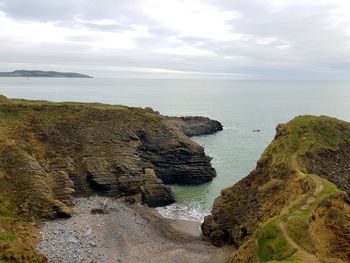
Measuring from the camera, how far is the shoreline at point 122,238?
4197 cm

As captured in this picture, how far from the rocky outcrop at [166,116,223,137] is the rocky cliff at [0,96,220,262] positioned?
50015 mm

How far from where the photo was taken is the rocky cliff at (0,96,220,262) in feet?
162

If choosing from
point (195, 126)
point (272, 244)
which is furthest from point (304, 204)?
point (195, 126)

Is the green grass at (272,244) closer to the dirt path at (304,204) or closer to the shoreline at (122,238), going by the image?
the dirt path at (304,204)

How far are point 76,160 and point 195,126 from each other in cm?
6974

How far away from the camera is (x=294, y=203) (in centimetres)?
3525

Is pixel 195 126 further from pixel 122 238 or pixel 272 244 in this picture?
pixel 272 244

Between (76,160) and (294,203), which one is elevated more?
(294,203)

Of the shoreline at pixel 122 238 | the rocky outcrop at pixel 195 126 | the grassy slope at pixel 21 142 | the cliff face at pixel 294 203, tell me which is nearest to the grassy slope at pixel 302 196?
the cliff face at pixel 294 203

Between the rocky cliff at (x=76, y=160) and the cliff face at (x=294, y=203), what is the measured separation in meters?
15.5

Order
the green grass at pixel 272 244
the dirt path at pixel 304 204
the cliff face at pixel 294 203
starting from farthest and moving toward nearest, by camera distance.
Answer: the cliff face at pixel 294 203, the green grass at pixel 272 244, the dirt path at pixel 304 204

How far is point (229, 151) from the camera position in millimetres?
98500

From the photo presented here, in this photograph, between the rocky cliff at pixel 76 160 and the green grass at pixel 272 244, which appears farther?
the rocky cliff at pixel 76 160

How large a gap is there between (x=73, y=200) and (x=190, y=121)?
3163 inches
